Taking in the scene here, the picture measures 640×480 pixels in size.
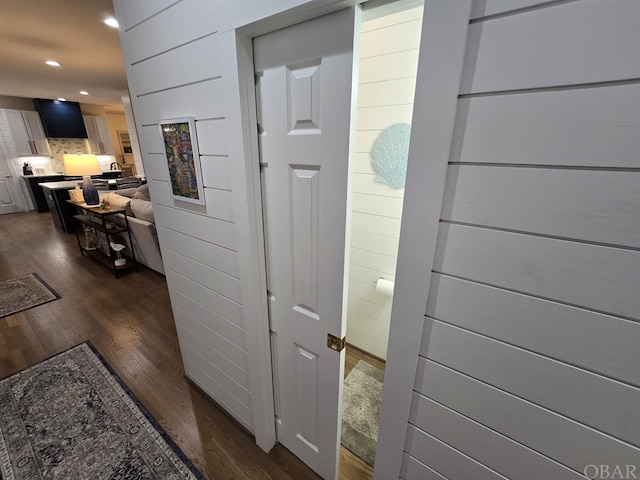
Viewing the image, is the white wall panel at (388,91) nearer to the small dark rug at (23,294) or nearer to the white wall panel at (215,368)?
the white wall panel at (215,368)

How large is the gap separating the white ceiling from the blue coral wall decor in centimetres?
264

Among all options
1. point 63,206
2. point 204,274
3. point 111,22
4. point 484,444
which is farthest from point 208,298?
→ point 63,206

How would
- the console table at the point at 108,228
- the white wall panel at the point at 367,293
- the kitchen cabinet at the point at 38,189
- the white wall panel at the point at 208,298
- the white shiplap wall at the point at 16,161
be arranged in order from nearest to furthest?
the white wall panel at the point at 208,298
the white wall panel at the point at 367,293
the console table at the point at 108,228
the white shiplap wall at the point at 16,161
the kitchen cabinet at the point at 38,189

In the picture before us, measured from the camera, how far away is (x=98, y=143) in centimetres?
781

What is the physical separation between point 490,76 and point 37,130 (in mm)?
10169

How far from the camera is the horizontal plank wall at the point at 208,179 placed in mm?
993

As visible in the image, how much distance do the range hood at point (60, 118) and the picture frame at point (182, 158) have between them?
864 cm

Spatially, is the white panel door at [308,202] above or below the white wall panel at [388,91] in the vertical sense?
below

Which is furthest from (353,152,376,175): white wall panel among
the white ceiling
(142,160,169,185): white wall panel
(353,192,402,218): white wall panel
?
the white ceiling

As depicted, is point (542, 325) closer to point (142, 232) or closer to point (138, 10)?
point (138, 10)

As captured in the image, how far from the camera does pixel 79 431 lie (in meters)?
1.61

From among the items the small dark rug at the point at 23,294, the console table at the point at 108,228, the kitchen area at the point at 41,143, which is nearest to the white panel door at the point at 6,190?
the kitchen area at the point at 41,143

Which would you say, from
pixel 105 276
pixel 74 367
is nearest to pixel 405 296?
pixel 74 367

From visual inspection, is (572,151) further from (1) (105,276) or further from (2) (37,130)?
(2) (37,130)
